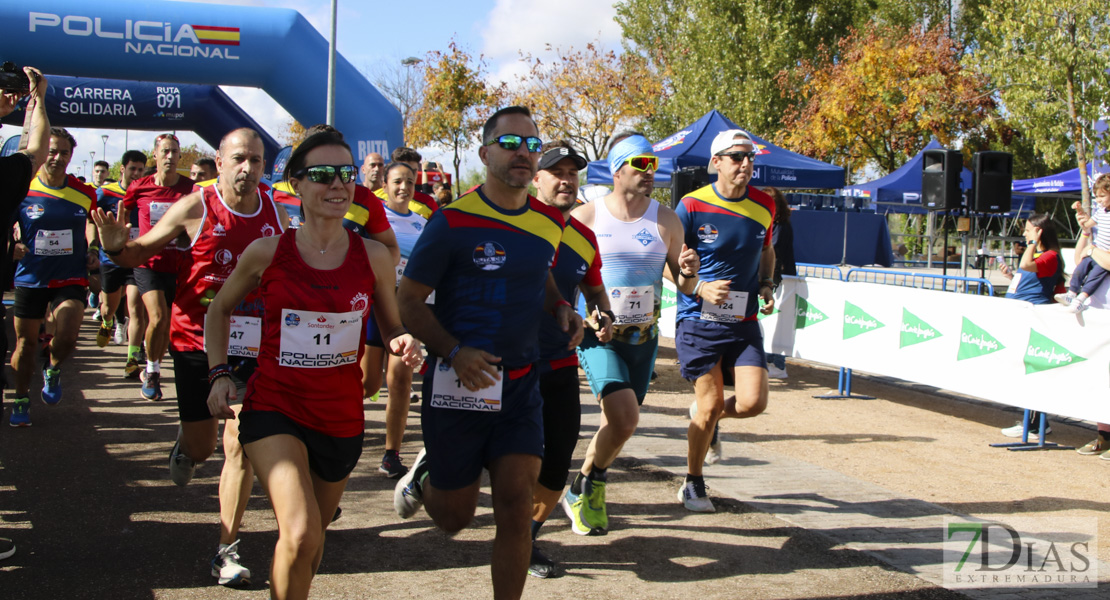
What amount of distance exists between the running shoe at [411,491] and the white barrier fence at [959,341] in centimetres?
550

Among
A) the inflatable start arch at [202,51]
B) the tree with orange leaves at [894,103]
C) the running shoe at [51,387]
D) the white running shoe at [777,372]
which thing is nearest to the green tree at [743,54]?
Result: the tree with orange leaves at [894,103]

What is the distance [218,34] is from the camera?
13.8m

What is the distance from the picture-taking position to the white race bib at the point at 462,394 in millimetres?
3408

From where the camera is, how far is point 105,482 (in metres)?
5.71

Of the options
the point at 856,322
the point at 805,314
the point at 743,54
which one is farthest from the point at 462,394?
the point at 743,54

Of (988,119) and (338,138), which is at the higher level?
(988,119)

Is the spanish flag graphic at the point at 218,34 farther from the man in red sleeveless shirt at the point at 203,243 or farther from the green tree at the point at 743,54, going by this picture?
the green tree at the point at 743,54

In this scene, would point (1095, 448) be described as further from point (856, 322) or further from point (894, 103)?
point (894, 103)

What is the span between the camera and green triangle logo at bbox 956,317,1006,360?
795cm

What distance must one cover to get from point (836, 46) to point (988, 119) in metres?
12.4

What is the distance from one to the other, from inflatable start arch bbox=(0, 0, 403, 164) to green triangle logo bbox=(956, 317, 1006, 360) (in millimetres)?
9839

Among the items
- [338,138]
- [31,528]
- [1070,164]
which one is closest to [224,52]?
[31,528]

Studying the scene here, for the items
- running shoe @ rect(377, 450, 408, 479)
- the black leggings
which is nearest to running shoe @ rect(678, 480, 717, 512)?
the black leggings

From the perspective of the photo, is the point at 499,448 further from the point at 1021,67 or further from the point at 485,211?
the point at 1021,67
